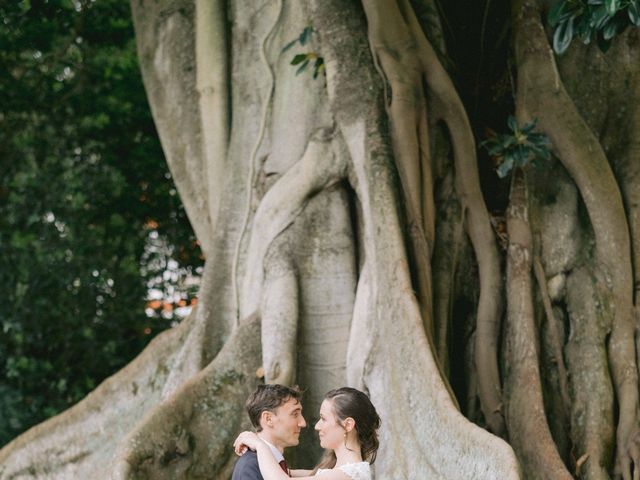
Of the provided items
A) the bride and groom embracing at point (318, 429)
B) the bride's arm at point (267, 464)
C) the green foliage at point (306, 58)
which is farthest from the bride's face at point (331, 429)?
the green foliage at point (306, 58)

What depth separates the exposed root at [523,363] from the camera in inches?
226

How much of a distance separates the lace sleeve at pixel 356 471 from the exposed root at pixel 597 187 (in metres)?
2.52

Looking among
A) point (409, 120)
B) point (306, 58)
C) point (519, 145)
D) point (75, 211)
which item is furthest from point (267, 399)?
point (75, 211)

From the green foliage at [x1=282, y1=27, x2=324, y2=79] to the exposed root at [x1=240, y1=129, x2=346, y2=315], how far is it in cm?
39

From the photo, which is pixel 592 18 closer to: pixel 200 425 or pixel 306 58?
pixel 306 58

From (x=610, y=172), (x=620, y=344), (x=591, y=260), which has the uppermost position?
(x=610, y=172)

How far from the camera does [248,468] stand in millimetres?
3818

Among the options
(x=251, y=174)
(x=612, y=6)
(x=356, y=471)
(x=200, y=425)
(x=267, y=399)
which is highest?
(x=612, y=6)

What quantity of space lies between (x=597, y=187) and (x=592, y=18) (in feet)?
5.48

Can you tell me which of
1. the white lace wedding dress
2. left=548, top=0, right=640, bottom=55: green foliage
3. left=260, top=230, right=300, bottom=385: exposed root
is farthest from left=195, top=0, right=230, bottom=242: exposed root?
the white lace wedding dress

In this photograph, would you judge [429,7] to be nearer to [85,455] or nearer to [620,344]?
[620,344]

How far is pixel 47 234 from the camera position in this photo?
9602 mm

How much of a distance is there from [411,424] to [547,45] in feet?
8.56

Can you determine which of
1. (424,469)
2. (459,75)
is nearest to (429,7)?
(459,75)
